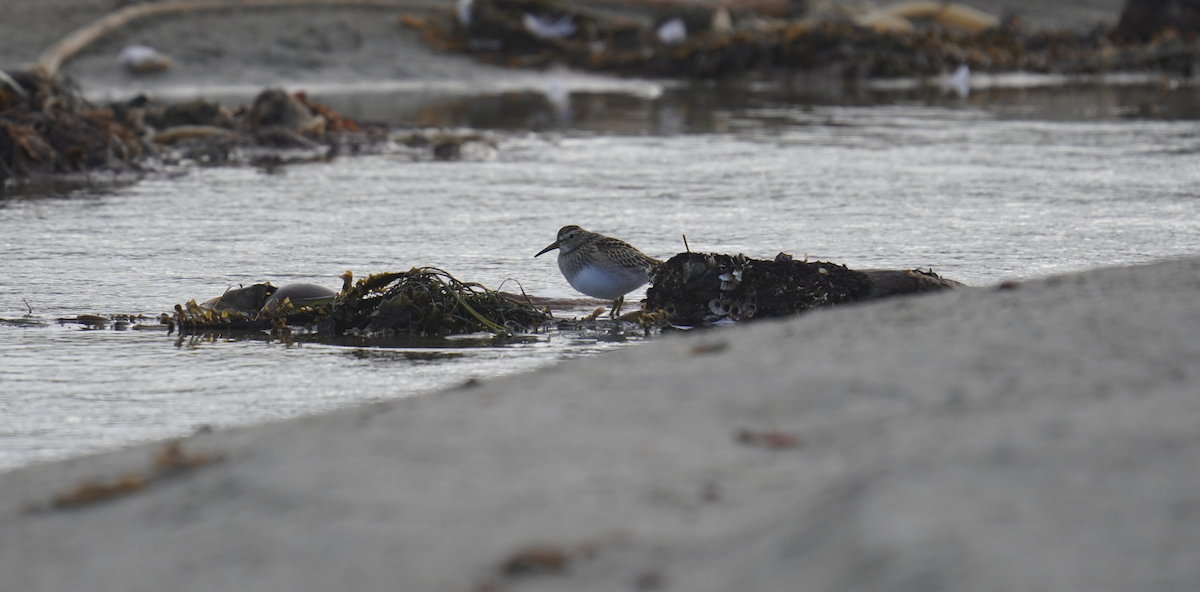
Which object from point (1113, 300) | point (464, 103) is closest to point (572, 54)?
point (464, 103)

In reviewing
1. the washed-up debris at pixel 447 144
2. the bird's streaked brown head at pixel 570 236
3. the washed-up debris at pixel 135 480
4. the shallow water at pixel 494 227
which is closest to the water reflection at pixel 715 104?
the shallow water at pixel 494 227

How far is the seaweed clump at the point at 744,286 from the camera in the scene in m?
6.01

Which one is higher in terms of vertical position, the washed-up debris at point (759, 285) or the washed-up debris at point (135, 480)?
the washed-up debris at point (759, 285)

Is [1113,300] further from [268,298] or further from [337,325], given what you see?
[268,298]

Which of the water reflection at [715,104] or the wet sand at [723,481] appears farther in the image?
the water reflection at [715,104]

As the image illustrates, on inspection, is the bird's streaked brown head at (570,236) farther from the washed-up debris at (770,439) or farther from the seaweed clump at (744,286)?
the washed-up debris at (770,439)

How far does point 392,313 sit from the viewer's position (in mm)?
5883

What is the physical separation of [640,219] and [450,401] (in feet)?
18.2

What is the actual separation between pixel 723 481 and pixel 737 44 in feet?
69.0

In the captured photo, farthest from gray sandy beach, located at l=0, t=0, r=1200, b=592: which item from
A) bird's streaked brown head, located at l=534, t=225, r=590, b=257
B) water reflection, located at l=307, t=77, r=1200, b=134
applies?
water reflection, located at l=307, t=77, r=1200, b=134

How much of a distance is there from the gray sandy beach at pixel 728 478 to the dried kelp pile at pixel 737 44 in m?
19.0

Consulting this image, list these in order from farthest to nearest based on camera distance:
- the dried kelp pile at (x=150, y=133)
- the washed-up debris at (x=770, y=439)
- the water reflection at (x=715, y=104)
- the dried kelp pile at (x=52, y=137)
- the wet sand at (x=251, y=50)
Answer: the wet sand at (x=251, y=50), the water reflection at (x=715, y=104), the dried kelp pile at (x=150, y=133), the dried kelp pile at (x=52, y=137), the washed-up debris at (x=770, y=439)

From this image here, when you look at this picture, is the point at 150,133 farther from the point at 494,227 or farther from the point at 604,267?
the point at 604,267

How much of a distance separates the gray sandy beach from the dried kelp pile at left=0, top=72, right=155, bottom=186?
8390 mm
